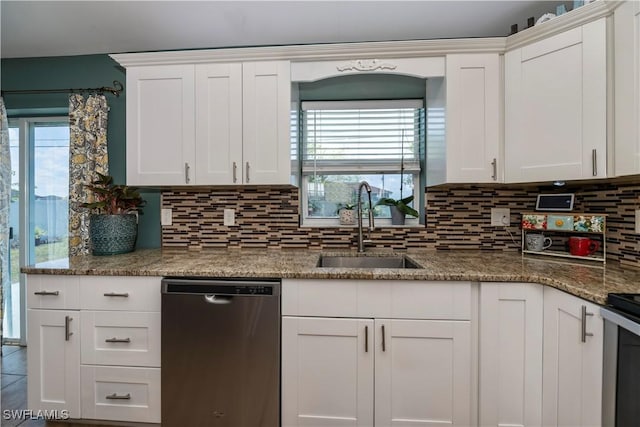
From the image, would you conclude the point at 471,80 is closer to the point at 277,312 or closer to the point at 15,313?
the point at 277,312

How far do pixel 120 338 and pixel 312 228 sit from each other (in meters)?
1.25

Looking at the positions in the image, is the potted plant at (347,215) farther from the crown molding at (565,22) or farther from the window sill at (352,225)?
the crown molding at (565,22)

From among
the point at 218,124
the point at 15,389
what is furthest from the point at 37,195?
the point at 218,124

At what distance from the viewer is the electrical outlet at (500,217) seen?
2105 mm

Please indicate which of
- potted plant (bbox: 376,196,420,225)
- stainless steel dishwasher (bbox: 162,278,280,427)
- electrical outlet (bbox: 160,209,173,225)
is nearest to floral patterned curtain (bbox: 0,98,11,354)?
electrical outlet (bbox: 160,209,173,225)

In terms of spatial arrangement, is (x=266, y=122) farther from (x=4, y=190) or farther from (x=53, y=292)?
(x=4, y=190)

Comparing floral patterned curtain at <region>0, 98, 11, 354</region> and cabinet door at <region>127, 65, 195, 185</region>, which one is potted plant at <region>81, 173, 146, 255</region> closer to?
cabinet door at <region>127, 65, 195, 185</region>

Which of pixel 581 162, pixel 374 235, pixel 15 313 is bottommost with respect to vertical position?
pixel 15 313

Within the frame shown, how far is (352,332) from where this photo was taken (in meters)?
1.47

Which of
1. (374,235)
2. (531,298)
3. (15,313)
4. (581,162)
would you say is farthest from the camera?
(15,313)

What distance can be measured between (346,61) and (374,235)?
1115mm

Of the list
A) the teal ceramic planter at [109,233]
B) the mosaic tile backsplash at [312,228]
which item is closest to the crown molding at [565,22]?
the mosaic tile backsplash at [312,228]

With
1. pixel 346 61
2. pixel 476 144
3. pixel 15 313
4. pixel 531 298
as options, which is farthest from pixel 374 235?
pixel 15 313

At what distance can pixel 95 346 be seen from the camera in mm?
1595
